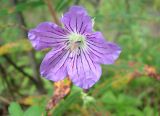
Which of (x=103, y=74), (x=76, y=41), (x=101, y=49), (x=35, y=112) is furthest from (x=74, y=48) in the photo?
(x=103, y=74)

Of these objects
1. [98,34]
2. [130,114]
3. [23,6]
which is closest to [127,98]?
[130,114]

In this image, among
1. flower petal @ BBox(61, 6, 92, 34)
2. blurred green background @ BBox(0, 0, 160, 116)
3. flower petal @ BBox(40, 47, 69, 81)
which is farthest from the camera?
blurred green background @ BBox(0, 0, 160, 116)

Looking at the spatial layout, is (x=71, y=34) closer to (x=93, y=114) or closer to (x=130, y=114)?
(x=93, y=114)

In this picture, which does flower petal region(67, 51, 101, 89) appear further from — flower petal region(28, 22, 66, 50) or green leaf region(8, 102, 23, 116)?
green leaf region(8, 102, 23, 116)

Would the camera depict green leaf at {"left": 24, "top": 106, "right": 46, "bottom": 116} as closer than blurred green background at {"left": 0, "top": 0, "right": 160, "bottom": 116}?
Yes

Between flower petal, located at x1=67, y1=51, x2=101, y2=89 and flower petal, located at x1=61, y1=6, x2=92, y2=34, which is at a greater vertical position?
flower petal, located at x1=61, y1=6, x2=92, y2=34

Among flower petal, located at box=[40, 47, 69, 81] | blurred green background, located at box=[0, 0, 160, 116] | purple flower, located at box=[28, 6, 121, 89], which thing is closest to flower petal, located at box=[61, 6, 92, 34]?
purple flower, located at box=[28, 6, 121, 89]
